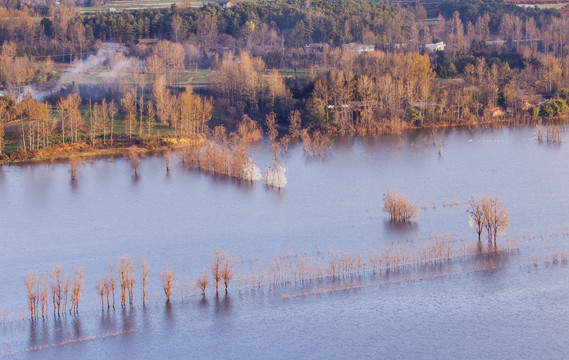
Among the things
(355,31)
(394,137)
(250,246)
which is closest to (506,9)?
(355,31)

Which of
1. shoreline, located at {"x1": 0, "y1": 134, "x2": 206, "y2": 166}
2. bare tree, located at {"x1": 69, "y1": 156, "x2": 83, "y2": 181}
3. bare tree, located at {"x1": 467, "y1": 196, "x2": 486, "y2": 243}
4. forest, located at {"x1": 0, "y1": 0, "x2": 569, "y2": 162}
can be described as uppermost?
forest, located at {"x1": 0, "y1": 0, "x2": 569, "y2": 162}

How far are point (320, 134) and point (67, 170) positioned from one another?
13645mm

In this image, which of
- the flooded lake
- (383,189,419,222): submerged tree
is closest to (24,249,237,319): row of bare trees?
the flooded lake

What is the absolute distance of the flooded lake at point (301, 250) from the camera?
1977 cm

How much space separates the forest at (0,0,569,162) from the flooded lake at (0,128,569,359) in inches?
227

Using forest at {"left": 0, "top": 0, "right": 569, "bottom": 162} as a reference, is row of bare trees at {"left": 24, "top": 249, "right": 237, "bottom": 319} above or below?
below

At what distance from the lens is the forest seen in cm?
4394

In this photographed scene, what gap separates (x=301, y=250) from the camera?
2511cm

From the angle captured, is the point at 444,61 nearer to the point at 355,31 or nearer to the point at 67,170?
the point at 355,31

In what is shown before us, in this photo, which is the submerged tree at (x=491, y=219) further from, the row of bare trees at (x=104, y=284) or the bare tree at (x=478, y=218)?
the row of bare trees at (x=104, y=284)

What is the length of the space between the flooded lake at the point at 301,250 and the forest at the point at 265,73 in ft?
18.9

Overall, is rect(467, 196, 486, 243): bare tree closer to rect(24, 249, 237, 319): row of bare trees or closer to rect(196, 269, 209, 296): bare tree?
rect(24, 249, 237, 319): row of bare trees

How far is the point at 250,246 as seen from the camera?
25656 millimetres

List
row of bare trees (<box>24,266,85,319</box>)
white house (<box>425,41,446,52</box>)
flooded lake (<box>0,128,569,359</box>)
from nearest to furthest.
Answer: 1. flooded lake (<box>0,128,569,359</box>)
2. row of bare trees (<box>24,266,85,319</box>)
3. white house (<box>425,41,446,52</box>)
